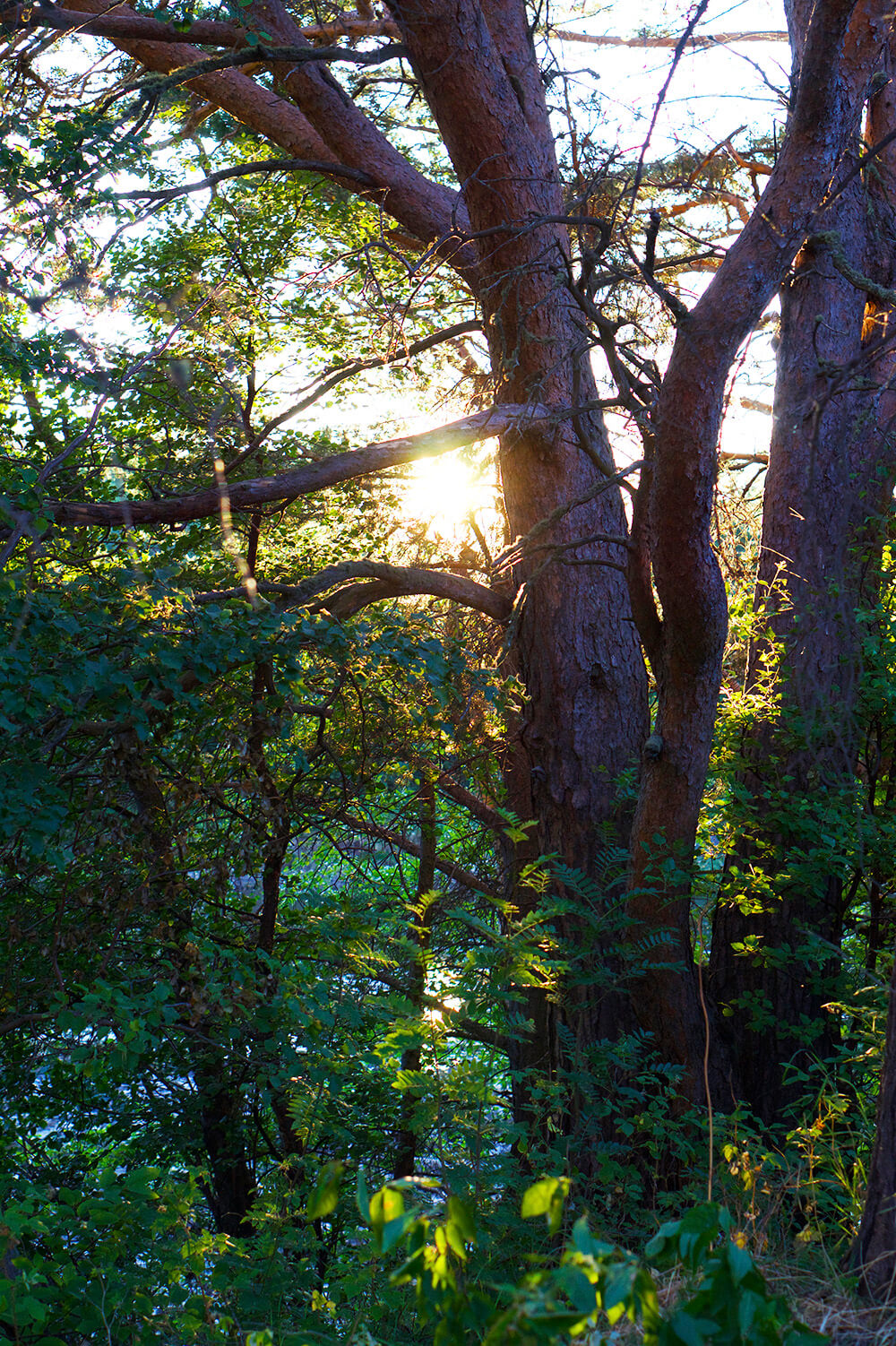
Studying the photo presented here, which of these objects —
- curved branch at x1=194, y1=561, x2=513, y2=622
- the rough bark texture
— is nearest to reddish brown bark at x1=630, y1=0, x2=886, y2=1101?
curved branch at x1=194, y1=561, x2=513, y2=622

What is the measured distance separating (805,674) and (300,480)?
3.28 metres

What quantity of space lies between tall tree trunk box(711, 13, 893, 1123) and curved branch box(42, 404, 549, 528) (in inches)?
70.2

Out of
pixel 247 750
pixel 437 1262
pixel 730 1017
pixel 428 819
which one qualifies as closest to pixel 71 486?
pixel 247 750

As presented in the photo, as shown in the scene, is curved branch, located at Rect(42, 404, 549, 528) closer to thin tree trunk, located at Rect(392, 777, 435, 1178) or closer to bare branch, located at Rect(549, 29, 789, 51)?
thin tree trunk, located at Rect(392, 777, 435, 1178)

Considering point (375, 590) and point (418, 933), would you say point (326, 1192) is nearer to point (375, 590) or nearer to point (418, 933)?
point (418, 933)

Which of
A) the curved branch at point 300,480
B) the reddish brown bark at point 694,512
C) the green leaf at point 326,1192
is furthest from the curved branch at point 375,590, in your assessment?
the green leaf at point 326,1192

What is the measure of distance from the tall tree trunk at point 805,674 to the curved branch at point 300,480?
1.78 m

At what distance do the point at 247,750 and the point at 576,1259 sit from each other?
3.75m

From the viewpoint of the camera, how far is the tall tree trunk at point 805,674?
5527mm

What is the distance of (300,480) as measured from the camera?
604 cm

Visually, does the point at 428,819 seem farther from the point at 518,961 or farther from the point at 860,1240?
the point at 860,1240

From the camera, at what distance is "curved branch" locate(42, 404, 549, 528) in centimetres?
537

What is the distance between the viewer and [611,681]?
6832 mm

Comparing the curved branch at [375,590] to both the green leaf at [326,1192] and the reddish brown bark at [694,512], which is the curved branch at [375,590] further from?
the green leaf at [326,1192]
